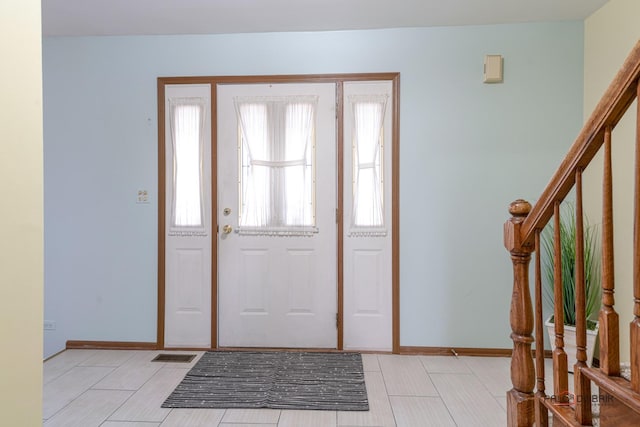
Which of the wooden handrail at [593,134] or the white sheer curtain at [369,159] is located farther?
the white sheer curtain at [369,159]

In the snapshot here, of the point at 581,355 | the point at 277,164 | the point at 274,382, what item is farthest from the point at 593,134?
the point at 277,164

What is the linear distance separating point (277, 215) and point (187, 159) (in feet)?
2.95


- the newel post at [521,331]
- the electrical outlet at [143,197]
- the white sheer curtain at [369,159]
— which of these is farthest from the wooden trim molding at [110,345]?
the newel post at [521,331]

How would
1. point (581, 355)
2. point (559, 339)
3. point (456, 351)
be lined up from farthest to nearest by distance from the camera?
point (456, 351)
point (559, 339)
point (581, 355)

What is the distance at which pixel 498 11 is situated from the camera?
10.1 feet

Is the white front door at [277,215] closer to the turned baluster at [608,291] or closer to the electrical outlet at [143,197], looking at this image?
the electrical outlet at [143,197]

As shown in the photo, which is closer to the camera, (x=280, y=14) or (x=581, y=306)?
(x=581, y=306)

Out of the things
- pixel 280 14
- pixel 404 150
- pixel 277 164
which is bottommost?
pixel 277 164

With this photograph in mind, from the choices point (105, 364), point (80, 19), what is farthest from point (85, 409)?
point (80, 19)

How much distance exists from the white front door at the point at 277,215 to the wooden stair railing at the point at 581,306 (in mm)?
1943

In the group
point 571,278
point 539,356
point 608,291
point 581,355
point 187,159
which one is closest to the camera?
point 608,291

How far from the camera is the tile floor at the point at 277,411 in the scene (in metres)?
2.33

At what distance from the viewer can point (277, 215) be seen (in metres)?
3.46

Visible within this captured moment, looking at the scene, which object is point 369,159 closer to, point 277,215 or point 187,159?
point 277,215
